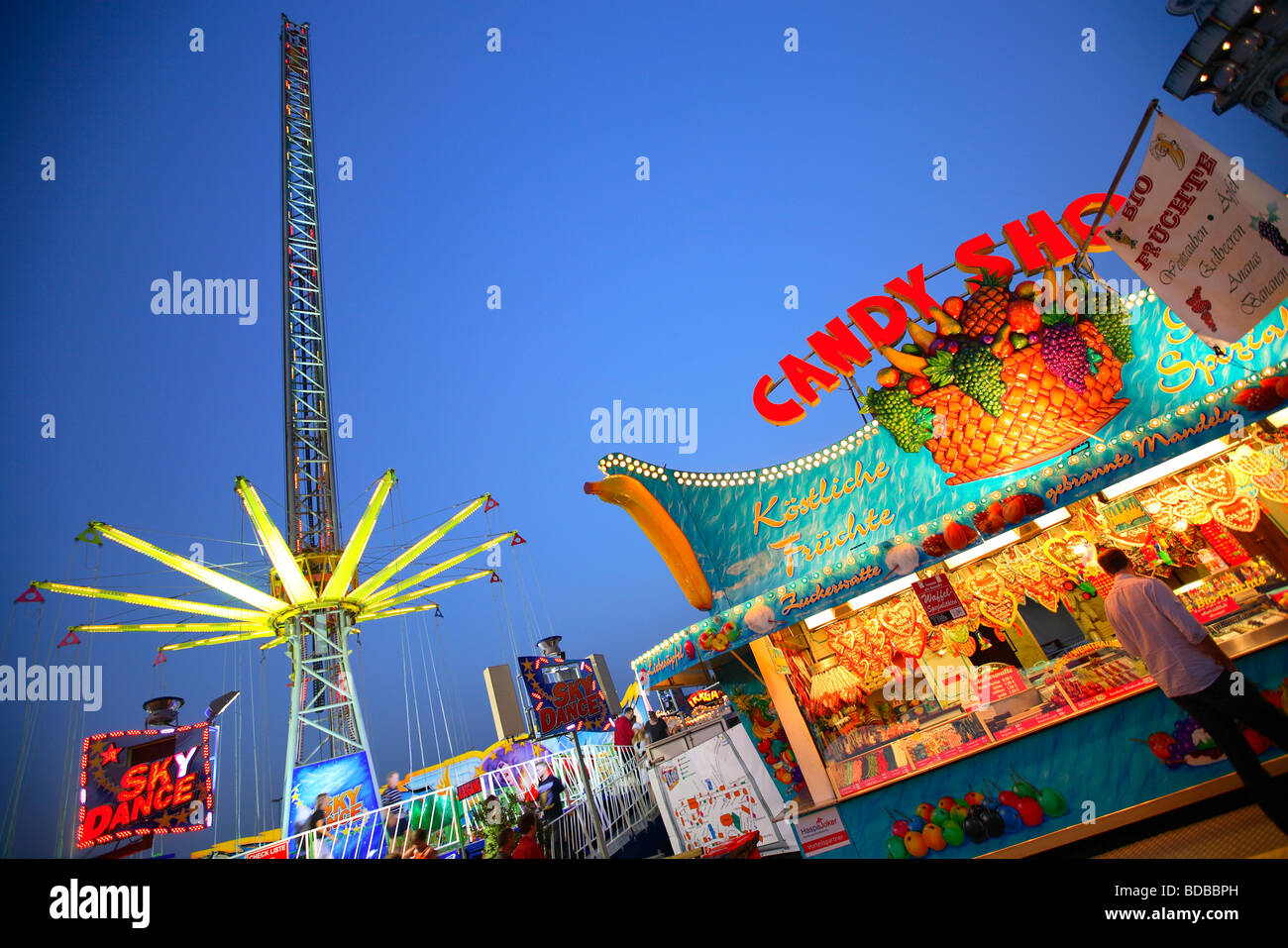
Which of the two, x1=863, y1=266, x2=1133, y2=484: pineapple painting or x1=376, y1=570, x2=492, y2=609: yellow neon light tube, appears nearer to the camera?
x1=863, y1=266, x2=1133, y2=484: pineapple painting

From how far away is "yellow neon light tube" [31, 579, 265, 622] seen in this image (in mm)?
16234

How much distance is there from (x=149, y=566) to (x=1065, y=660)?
49697 mm

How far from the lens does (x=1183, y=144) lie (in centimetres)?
536

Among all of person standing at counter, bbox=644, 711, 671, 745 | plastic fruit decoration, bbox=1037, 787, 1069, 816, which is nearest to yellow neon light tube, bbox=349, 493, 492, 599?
person standing at counter, bbox=644, 711, 671, 745

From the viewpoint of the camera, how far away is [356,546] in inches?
754

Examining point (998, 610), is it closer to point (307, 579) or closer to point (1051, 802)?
point (1051, 802)

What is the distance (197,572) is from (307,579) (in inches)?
131

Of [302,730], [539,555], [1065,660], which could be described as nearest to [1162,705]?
[1065,660]

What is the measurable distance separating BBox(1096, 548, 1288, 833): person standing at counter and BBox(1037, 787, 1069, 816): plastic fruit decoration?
169cm

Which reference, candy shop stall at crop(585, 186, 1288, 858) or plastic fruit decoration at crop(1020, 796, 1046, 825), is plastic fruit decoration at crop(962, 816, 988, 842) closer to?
candy shop stall at crop(585, 186, 1288, 858)

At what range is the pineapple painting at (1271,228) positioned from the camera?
498 cm

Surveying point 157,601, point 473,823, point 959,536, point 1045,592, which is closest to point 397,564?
point 157,601

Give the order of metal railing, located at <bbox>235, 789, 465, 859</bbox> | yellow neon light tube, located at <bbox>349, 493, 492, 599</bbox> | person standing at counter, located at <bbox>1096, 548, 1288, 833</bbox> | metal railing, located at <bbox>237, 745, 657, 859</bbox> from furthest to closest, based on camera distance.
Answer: yellow neon light tube, located at <bbox>349, 493, 492, 599</bbox> → metal railing, located at <bbox>235, 789, 465, 859</bbox> → metal railing, located at <bbox>237, 745, 657, 859</bbox> → person standing at counter, located at <bbox>1096, 548, 1288, 833</bbox>

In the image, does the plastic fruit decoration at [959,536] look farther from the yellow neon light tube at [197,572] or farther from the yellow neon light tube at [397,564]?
the yellow neon light tube at [197,572]
